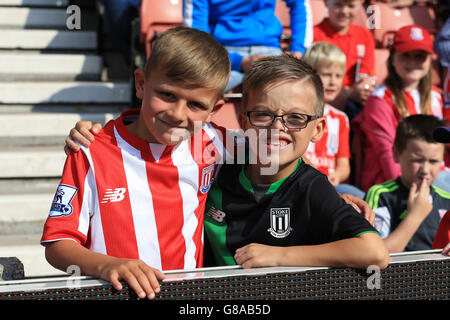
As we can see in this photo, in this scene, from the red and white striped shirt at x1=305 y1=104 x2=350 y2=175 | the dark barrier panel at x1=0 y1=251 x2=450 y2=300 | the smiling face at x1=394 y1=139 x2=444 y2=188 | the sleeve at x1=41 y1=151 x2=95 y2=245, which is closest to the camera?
the dark barrier panel at x1=0 y1=251 x2=450 y2=300

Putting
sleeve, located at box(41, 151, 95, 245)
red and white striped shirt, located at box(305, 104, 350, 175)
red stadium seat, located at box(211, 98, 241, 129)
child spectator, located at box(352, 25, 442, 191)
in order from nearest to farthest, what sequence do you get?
1. sleeve, located at box(41, 151, 95, 245)
2. red stadium seat, located at box(211, 98, 241, 129)
3. red and white striped shirt, located at box(305, 104, 350, 175)
4. child spectator, located at box(352, 25, 442, 191)

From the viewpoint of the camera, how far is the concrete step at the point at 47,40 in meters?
4.36

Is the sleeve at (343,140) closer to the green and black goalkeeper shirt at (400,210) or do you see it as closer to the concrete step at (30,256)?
the green and black goalkeeper shirt at (400,210)

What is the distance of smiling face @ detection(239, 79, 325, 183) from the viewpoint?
164cm

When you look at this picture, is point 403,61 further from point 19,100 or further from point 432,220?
point 19,100

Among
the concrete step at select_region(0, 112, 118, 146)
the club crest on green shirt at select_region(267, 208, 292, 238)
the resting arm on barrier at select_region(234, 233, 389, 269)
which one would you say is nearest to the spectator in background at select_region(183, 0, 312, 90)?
the concrete step at select_region(0, 112, 118, 146)

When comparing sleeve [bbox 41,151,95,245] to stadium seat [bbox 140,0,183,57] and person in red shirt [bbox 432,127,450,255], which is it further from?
stadium seat [bbox 140,0,183,57]

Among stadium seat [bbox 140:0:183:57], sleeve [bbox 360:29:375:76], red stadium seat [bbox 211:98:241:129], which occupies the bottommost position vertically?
red stadium seat [bbox 211:98:241:129]

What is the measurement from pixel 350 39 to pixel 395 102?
79 centimetres

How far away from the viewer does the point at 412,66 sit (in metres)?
3.50

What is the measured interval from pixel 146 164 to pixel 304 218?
0.51m

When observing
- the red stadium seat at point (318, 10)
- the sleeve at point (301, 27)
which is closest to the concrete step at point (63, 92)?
the sleeve at point (301, 27)

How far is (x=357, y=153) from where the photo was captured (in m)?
3.48

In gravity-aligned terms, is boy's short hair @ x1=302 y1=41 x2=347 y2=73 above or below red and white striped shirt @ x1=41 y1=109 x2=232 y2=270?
above
